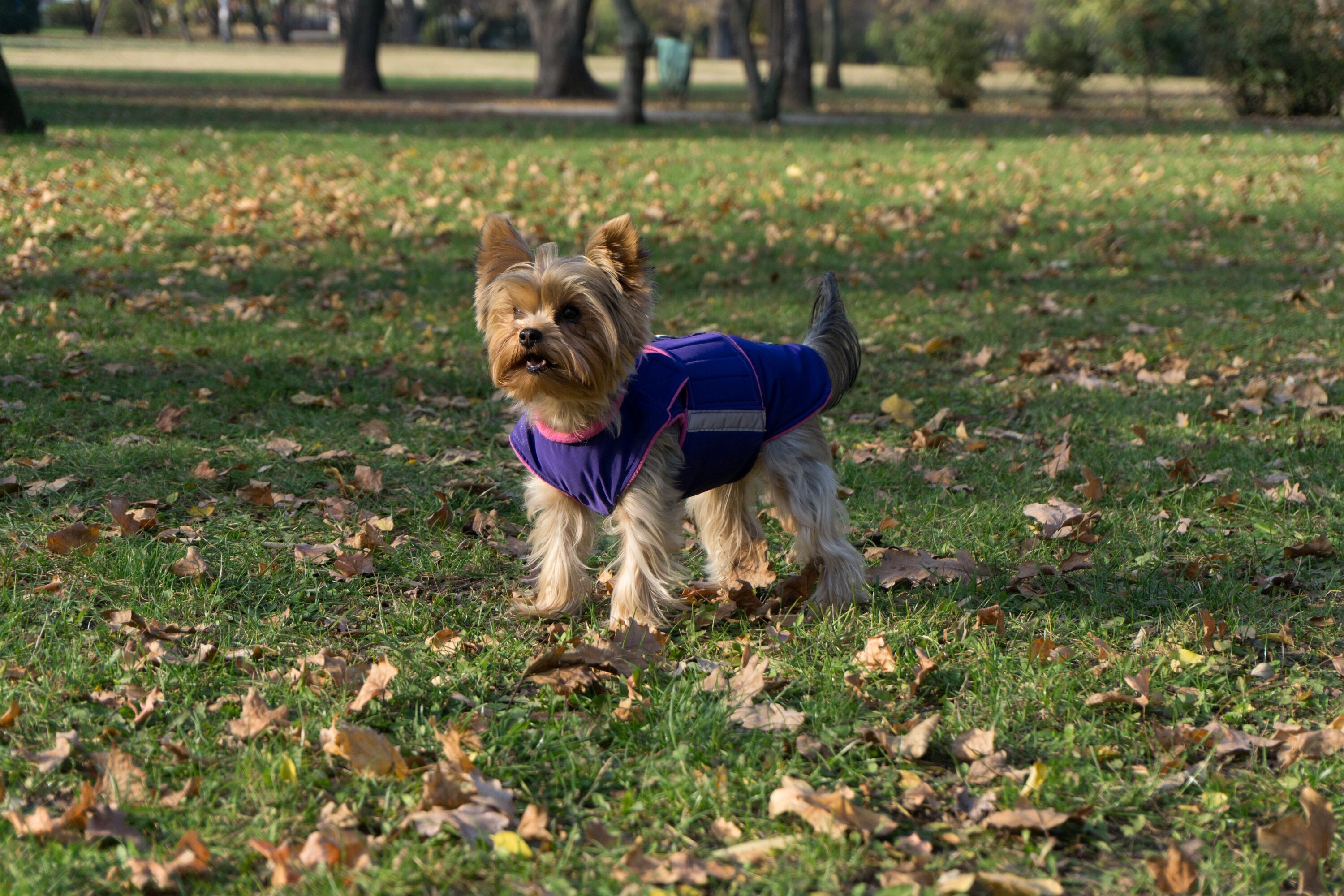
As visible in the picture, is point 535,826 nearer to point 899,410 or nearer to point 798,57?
point 899,410

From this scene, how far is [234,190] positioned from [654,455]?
11987mm

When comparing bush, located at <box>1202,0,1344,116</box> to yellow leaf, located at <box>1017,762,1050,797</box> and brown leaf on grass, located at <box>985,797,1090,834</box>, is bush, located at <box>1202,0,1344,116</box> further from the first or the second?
brown leaf on grass, located at <box>985,797,1090,834</box>

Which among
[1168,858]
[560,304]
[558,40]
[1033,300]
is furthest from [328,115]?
[1168,858]

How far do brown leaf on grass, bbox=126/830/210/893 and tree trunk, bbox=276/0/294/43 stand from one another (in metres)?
95.5

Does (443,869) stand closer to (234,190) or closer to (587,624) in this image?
(587,624)

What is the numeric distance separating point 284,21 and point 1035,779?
9663 centimetres

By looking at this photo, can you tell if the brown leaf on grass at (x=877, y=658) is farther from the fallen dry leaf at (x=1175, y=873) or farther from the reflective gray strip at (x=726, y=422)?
the fallen dry leaf at (x=1175, y=873)

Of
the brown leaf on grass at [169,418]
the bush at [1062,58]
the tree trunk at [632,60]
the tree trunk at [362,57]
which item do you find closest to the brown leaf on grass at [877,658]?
the brown leaf on grass at [169,418]

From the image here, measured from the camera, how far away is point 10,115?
1789 centimetres

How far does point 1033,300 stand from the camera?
10.4m

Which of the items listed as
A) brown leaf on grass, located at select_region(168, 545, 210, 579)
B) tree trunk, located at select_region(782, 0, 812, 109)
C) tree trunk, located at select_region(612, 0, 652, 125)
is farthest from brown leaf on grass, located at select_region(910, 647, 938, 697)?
tree trunk, located at select_region(782, 0, 812, 109)

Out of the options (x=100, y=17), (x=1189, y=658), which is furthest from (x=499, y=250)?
(x=100, y=17)

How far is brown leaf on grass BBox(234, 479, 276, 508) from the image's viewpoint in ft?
18.4

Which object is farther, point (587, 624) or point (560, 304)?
point (587, 624)
